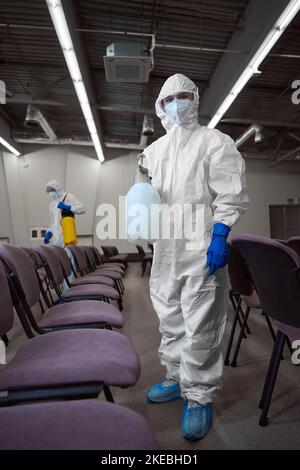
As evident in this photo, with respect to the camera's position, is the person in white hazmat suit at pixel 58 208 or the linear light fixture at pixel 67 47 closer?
the linear light fixture at pixel 67 47

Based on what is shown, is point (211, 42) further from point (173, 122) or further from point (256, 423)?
point (256, 423)

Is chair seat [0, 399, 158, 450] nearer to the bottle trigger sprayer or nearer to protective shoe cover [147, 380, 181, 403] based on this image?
the bottle trigger sprayer

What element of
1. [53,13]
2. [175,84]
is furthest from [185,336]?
[53,13]

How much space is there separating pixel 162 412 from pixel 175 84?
1.49 m

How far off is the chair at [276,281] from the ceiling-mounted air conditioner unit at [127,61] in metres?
3.92

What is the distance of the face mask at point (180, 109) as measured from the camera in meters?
1.47

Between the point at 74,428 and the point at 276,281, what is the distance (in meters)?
0.90

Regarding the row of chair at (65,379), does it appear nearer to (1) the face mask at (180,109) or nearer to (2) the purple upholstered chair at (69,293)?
(2) the purple upholstered chair at (69,293)

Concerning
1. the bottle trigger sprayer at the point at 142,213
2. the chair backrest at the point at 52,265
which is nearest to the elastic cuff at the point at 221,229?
the bottle trigger sprayer at the point at 142,213

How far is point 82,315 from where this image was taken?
54.6 inches

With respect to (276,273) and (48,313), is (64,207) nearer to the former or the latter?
(48,313)

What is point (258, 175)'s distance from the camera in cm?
1145

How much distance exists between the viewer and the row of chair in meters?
0.46

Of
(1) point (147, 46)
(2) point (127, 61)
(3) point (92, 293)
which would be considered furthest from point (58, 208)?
(1) point (147, 46)
